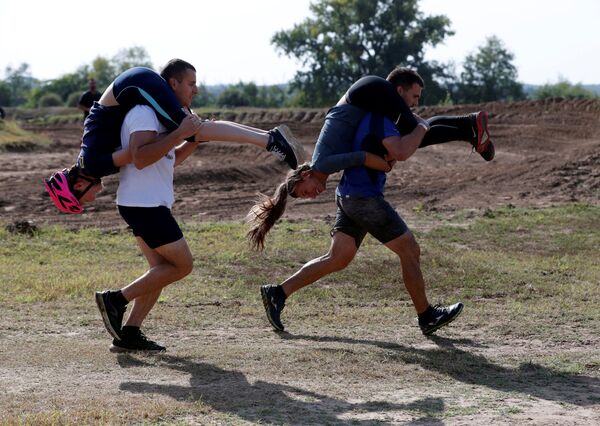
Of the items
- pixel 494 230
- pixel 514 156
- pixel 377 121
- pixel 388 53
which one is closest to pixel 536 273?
pixel 494 230

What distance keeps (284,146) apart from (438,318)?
1784 mm

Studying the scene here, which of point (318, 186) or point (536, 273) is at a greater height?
point (318, 186)

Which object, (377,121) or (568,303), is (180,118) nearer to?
(377,121)

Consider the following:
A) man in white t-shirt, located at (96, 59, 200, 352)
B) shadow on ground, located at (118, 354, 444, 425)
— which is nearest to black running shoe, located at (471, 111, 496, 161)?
man in white t-shirt, located at (96, 59, 200, 352)

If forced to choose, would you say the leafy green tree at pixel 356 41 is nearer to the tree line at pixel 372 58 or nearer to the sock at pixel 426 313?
the tree line at pixel 372 58

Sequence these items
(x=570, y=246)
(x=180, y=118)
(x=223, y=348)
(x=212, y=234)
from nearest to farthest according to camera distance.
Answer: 1. (x=180, y=118)
2. (x=223, y=348)
3. (x=570, y=246)
4. (x=212, y=234)

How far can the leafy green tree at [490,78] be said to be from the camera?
193 ft

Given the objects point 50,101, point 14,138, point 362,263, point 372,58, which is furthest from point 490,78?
point 362,263

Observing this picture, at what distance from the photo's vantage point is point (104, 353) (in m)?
6.96

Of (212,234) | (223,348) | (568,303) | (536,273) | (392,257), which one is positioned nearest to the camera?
(223,348)

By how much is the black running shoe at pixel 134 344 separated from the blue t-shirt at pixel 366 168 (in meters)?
1.72

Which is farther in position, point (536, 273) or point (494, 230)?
point (494, 230)

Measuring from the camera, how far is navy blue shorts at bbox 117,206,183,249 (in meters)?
6.73

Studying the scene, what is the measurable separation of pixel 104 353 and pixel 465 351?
2.45 meters
